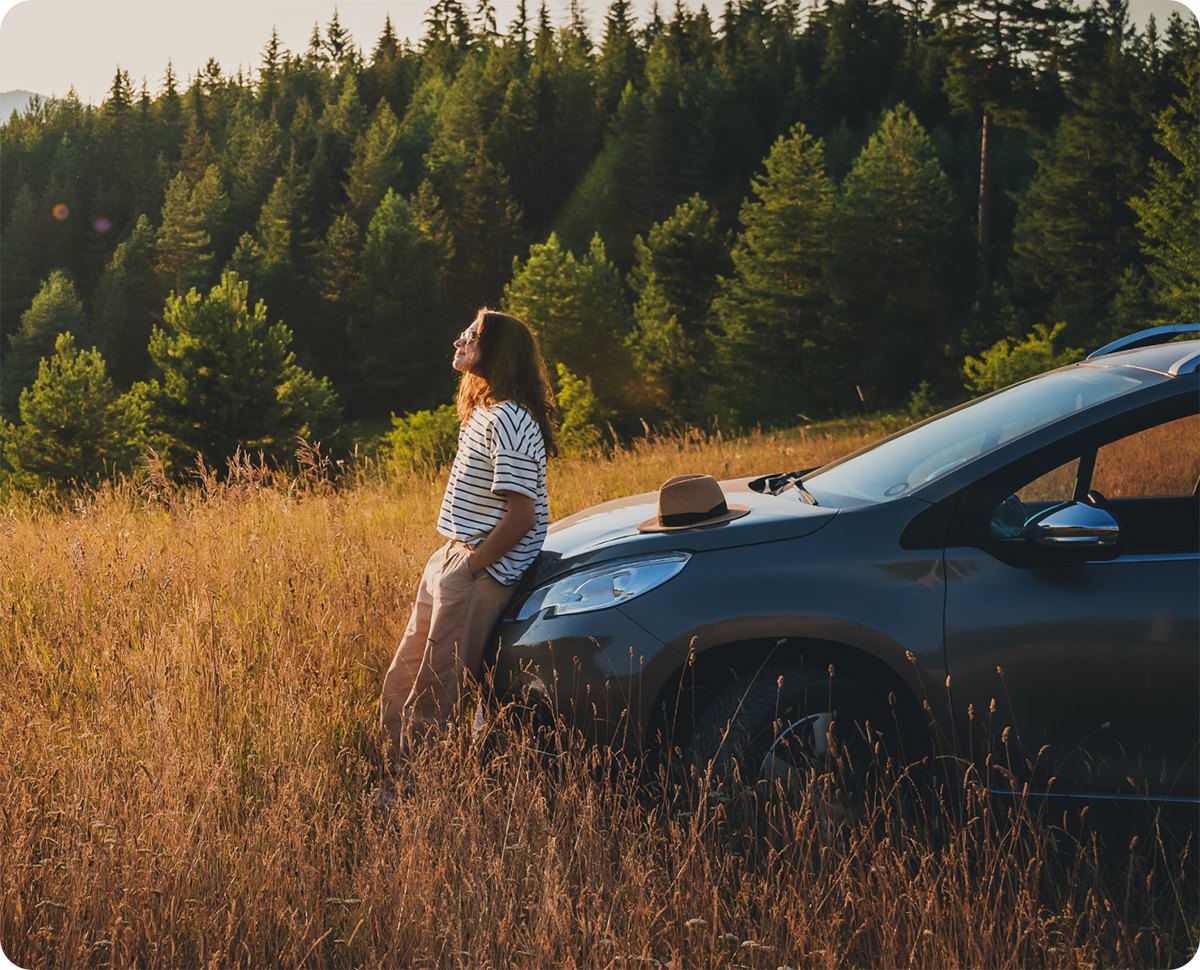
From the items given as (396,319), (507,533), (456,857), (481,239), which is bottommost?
(456,857)

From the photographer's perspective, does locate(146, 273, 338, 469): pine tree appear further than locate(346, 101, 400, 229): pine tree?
No

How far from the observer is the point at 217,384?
117ft

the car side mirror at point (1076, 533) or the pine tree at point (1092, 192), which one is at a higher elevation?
the pine tree at point (1092, 192)

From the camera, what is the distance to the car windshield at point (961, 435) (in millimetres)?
3000

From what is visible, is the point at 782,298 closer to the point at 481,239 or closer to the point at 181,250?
the point at 481,239

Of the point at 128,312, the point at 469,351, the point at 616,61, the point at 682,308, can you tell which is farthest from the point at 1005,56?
the point at 128,312

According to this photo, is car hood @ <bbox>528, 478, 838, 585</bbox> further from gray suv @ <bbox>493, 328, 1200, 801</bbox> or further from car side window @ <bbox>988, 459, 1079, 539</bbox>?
car side window @ <bbox>988, 459, 1079, 539</bbox>

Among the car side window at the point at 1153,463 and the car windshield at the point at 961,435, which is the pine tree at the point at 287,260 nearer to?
the car windshield at the point at 961,435

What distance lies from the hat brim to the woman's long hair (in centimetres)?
49

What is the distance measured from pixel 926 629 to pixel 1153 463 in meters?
1.47

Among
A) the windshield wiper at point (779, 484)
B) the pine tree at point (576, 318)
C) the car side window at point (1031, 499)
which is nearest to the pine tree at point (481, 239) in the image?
the pine tree at point (576, 318)

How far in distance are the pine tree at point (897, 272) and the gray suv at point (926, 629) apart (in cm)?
4563

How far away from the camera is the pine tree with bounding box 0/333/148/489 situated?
37.8 metres

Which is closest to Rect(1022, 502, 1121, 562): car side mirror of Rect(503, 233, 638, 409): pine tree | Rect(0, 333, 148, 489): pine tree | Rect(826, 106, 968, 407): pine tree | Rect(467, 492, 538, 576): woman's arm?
Rect(467, 492, 538, 576): woman's arm
